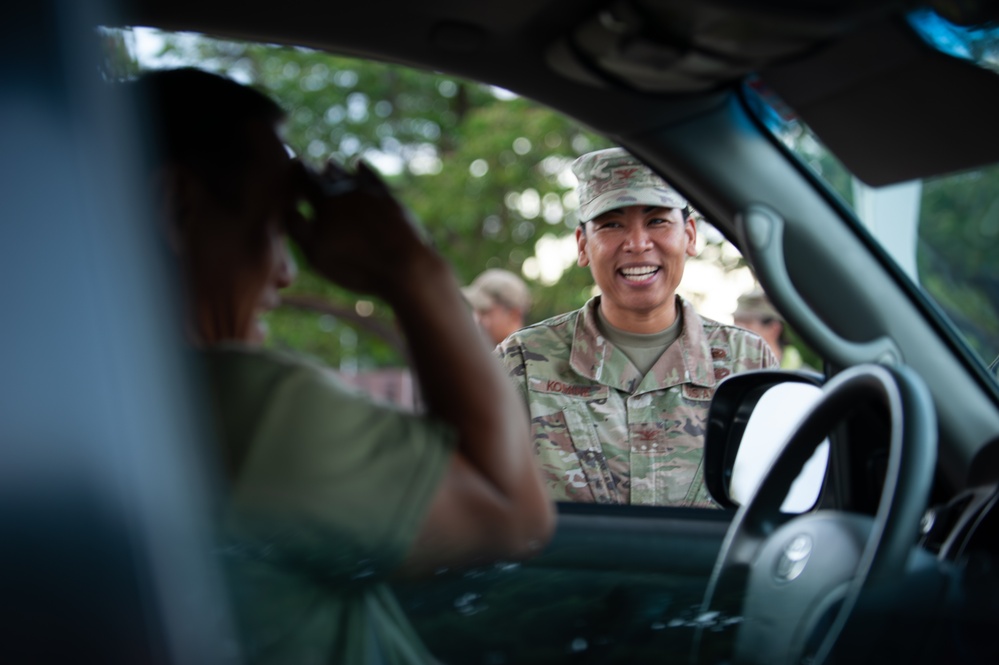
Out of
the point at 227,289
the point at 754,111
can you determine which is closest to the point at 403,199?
the point at 227,289

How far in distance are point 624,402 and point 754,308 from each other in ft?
0.80

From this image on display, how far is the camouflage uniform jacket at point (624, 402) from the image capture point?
4.68ft

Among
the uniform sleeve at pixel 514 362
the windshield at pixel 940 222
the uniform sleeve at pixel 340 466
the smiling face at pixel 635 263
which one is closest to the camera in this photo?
the uniform sleeve at pixel 340 466

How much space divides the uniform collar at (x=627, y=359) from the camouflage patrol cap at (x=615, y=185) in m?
0.13

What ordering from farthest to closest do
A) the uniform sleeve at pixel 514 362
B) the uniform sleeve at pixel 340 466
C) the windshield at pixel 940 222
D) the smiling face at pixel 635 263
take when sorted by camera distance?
the smiling face at pixel 635 263 < the windshield at pixel 940 222 < the uniform sleeve at pixel 514 362 < the uniform sleeve at pixel 340 466

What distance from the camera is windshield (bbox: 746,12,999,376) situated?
4.50 ft

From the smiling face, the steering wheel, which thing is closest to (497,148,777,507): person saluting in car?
the smiling face

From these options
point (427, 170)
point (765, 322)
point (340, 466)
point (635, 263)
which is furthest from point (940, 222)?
point (340, 466)


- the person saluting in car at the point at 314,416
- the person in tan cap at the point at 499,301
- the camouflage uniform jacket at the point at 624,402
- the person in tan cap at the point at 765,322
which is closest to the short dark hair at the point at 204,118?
the person saluting in car at the point at 314,416

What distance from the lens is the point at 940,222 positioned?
1408 millimetres

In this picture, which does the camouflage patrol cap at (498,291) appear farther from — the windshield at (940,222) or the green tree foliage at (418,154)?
the windshield at (940,222)

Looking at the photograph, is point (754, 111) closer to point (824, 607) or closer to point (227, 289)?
point (824, 607)

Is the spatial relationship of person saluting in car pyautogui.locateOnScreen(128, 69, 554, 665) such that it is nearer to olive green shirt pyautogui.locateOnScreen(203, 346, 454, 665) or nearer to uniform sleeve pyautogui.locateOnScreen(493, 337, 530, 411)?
olive green shirt pyautogui.locateOnScreen(203, 346, 454, 665)

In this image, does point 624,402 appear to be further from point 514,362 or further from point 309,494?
point 309,494
